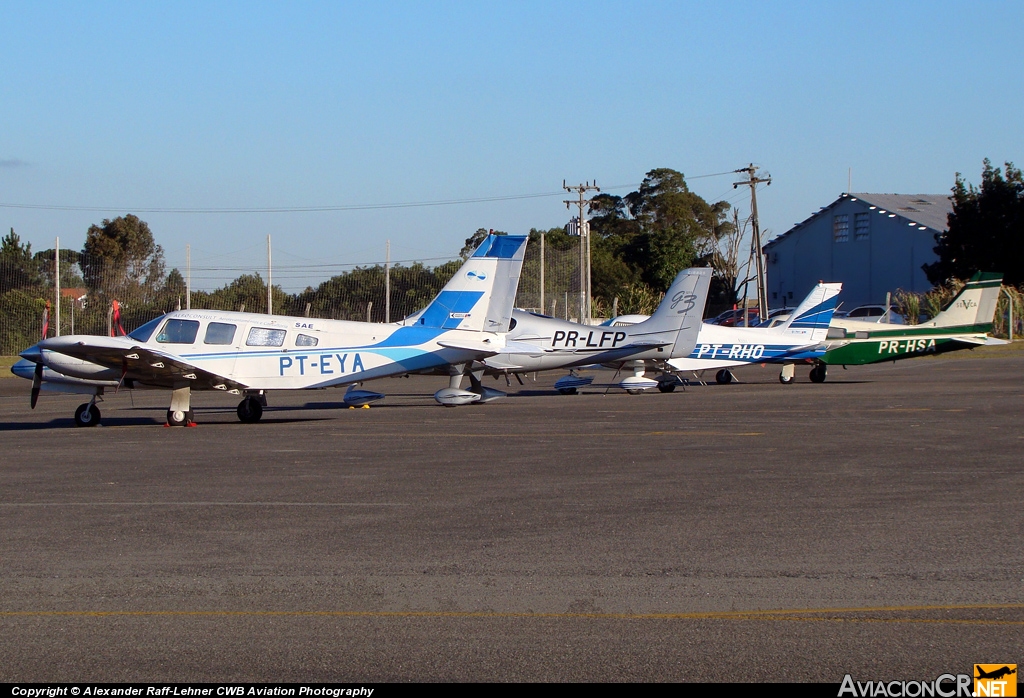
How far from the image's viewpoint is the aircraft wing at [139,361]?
16.4m

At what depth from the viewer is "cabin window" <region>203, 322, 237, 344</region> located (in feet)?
57.3

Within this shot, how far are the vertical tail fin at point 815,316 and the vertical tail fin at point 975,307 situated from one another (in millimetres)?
3053

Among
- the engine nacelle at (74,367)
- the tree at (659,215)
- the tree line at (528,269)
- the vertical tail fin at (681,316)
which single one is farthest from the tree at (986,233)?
the engine nacelle at (74,367)

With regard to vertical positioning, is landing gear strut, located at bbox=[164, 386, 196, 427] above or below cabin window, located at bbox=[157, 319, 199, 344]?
below

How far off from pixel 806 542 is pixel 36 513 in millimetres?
6357

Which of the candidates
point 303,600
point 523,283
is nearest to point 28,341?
point 523,283

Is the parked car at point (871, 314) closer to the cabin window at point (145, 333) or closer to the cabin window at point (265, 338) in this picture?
the cabin window at point (265, 338)

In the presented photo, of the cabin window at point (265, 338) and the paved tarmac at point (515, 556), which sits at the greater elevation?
the cabin window at point (265, 338)

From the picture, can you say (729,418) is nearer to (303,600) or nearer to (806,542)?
(806,542)

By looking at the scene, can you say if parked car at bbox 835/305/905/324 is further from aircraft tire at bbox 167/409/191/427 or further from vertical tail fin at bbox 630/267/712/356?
aircraft tire at bbox 167/409/191/427

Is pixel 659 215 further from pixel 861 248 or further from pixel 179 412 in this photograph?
pixel 179 412

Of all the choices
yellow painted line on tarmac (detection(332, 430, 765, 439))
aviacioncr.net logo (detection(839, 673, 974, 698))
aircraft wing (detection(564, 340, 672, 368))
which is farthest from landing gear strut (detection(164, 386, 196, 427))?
aviacioncr.net logo (detection(839, 673, 974, 698))

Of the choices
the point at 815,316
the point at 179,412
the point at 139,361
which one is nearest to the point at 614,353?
the point at 815,316

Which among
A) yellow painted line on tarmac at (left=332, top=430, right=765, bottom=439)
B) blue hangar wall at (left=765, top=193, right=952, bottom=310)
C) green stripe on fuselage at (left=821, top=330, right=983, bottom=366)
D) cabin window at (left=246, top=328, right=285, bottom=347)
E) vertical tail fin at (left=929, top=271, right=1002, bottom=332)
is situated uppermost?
blue hangar wall at (left=765, top=193, right=952, bottom=310)
